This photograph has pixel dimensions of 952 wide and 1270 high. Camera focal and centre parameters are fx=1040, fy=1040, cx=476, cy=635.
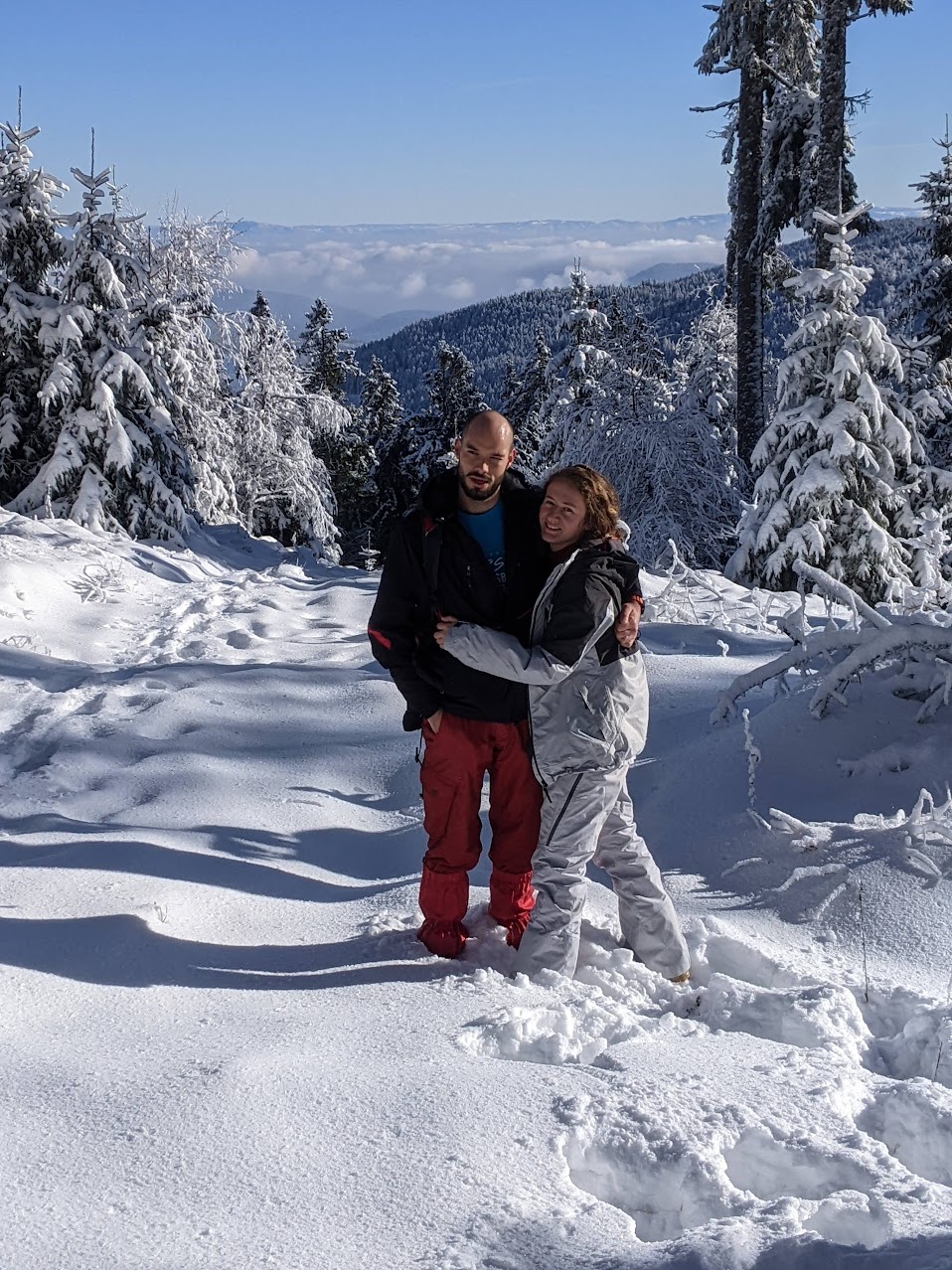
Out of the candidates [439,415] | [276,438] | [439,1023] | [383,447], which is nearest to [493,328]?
[383,447]

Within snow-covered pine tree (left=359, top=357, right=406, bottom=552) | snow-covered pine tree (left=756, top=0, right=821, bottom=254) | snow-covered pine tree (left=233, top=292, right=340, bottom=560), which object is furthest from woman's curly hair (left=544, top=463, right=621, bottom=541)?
snow-covered pine tree (left=359, top=357, right=406, bottom=552)

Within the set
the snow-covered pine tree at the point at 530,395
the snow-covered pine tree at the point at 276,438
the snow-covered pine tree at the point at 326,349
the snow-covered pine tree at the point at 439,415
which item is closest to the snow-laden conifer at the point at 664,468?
the snow-covered pine tree at the point at 276,438

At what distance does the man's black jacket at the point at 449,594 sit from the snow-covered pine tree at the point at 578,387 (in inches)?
600

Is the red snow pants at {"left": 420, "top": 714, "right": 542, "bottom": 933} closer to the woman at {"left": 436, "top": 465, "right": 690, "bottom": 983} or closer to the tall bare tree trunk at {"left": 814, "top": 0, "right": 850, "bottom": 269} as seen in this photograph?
the woman at {"left": 436, "top": 465, "right": 690, "bottom": 983}

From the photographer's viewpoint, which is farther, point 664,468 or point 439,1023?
point 664,468

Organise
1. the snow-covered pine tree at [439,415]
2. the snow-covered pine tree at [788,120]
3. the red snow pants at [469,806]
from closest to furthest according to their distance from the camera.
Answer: the red snow pants at [469,806]
the snow-covered pine tree at [788,120]
the snow-covered pine tree at [439,415]

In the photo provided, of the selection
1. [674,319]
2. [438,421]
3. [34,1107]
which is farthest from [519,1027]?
[674,319]

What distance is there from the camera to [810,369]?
41.9ft

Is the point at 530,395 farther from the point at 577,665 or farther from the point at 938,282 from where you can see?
the point at 577,665

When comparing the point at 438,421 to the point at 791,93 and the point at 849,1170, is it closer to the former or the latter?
the point at 791,93

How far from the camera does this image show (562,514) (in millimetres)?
3408

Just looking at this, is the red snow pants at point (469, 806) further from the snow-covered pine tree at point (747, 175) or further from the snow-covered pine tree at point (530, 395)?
the snow-covered pine tree at point (530, 395)

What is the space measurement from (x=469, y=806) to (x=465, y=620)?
67 centimetres

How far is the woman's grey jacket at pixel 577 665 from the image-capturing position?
332cm
